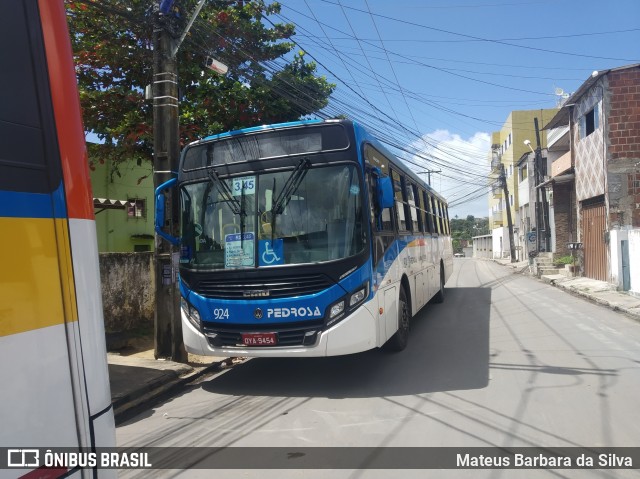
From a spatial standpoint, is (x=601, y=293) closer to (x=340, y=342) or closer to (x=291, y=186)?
(x=340, y=342)

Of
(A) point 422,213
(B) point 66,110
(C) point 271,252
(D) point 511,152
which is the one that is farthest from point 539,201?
(B) point 66,110

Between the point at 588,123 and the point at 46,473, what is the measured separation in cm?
2128

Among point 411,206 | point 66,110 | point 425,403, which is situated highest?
point 66,110

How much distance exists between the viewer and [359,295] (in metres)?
5.68

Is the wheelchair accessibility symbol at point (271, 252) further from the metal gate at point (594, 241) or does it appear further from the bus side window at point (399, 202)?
the metal gate at point (594, 241)

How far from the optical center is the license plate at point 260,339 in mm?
5680

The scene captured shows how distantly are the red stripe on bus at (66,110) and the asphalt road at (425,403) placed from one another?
2.67m

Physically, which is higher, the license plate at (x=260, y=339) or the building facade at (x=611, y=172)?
the building facade at (x=611, y=172)

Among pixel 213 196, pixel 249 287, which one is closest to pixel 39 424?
pixel 249 287

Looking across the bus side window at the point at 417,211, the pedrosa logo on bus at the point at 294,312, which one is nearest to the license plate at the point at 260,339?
the pedrosa logo on bus at the point at 294,312

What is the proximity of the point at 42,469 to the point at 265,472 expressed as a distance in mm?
2325

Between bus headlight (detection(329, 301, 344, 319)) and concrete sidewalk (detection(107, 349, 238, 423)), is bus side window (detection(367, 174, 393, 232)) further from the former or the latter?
concrete sidewalk (detection(107, 349, 238, 423))

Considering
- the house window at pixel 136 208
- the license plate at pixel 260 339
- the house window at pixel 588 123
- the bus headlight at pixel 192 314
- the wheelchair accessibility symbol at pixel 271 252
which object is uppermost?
the house window at pixel 588 123

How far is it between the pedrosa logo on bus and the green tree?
5.81m
